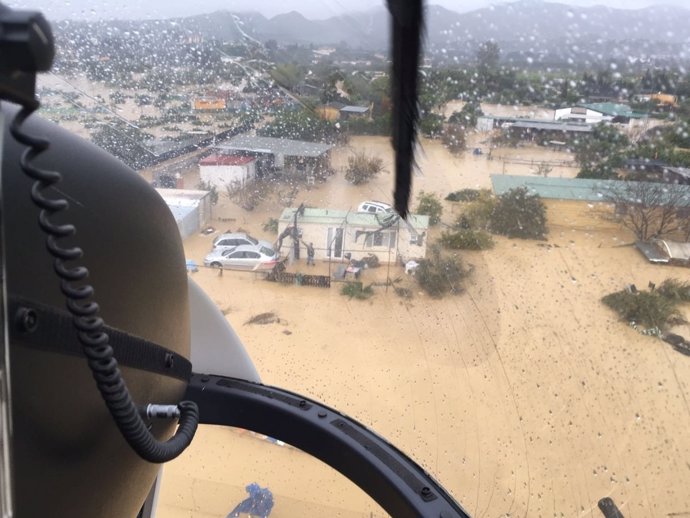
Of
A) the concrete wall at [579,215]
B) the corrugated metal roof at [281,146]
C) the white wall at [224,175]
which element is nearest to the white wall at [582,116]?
the concrete wall at [579,215]

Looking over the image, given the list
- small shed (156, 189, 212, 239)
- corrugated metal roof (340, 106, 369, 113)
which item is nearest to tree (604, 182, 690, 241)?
corrugated metal roof (340, 106, 369, 113)

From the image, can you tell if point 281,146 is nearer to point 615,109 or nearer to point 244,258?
point 244,258

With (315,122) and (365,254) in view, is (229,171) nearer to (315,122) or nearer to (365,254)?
(315,122)

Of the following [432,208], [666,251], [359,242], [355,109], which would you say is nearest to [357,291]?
[359,242]

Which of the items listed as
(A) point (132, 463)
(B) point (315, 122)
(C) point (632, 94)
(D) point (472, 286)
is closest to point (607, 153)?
(C) point (632, 94)

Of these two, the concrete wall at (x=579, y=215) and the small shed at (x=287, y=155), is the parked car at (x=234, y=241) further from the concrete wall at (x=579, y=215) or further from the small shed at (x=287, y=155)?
the concrete wall at (x=579, y=215)

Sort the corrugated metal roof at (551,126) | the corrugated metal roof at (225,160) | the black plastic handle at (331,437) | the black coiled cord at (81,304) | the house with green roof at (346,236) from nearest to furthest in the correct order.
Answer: the black coiled cord at (81,304)
the black plastic handle at (331,437)
the corrugated metal roof at (551,126)
the house with green roof at (346,236)
the corrugated metal roof at (225,160)
